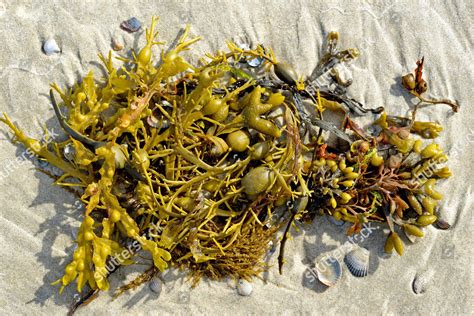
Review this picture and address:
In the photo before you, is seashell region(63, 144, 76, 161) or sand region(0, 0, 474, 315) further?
sand region(0, 0, 474, 315)

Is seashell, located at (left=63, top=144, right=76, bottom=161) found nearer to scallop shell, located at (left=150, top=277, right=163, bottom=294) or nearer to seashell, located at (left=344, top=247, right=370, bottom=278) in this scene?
scallop shell, located at (left=150, top=277, right=163, bottom=294)

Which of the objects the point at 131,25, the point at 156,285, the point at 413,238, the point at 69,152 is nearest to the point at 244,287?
the point at 156,285

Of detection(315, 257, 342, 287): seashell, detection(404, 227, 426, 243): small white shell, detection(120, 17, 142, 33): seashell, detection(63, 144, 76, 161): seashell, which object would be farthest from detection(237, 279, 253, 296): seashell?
detection(120, 17, 142, 33): seashell

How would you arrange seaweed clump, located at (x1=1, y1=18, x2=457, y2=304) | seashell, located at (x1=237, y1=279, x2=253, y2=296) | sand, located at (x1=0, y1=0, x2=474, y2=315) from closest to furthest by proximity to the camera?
1. seaweed clump, located at (x1=1, y1=18, x2=457, y2=304)
2. sand, located at (x1=0, y1=0, x2=474, y2=315)
3. seashell, located at (x1=237, y1=279, x2=253, y2=296)

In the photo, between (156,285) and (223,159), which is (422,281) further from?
(156,285)

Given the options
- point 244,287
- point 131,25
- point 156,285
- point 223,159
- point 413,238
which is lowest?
point 413,238

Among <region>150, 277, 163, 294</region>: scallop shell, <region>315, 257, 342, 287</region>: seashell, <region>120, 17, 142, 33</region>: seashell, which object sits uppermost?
<region>120, 17, 142, 33</region>: seashell
